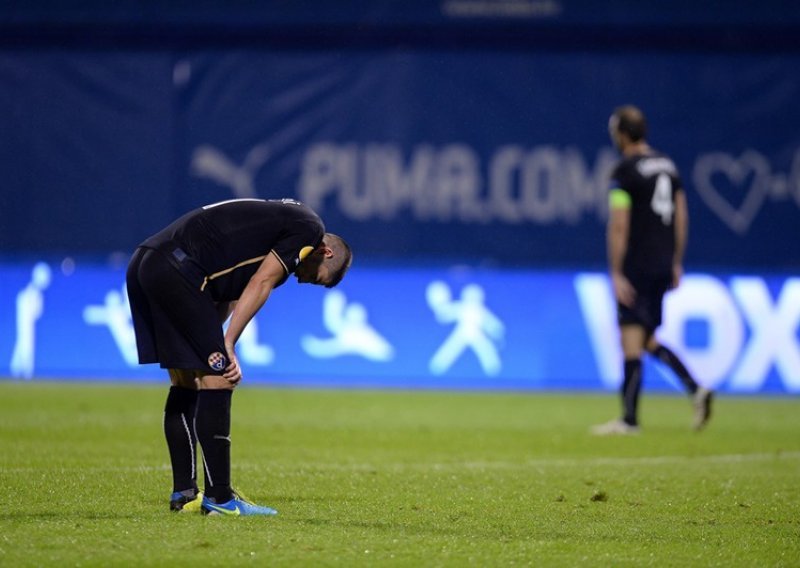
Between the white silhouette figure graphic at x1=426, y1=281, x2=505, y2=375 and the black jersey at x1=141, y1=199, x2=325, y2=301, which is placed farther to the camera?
the white silhouette figure graphic at x1=426, y1=281, x2=505, y2=375

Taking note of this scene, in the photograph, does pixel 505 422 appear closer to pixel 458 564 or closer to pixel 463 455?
pixel 463 455

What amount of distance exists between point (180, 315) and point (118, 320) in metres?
10.3

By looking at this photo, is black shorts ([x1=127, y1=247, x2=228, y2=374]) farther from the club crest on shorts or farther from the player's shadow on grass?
the player's shadow on grass

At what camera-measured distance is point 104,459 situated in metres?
9.75

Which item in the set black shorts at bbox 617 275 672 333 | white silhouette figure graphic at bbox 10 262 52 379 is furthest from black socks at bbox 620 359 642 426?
white silhouette figure graphic at bbox 10 262 52 379

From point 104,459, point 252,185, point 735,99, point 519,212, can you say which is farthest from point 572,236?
point 104,459

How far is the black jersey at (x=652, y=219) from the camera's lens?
12531 millimetres

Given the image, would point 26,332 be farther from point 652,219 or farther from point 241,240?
point 241,240

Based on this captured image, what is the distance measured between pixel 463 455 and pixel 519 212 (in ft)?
33.2

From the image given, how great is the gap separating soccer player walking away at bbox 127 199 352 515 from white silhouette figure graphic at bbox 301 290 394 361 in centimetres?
990

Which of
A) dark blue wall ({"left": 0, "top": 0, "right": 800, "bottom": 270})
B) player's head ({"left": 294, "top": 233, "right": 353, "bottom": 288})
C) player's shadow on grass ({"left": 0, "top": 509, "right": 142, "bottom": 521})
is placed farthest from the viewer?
dark blue wall ({"left": 0, "top": 0, "right": 800, "bottom": 270})

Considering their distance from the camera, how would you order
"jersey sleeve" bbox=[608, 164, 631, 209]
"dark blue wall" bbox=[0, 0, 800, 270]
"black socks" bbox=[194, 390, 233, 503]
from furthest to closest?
"dark blue wall" bbox=[0, 0, 800, 270]
"jersey sleeve" bbox=[608, 164, 631, 209]
"black socks" bbox=[194, 390, 233, 503]

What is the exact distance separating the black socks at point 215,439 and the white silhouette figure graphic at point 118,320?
33.1 ft

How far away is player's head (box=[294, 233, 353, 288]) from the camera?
7.34m
